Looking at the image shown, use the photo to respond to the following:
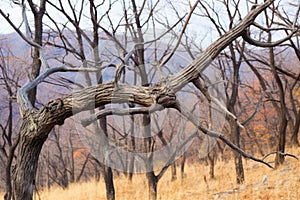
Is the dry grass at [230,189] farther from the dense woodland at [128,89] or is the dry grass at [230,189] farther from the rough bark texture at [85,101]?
the rough bark texture at [85,101]

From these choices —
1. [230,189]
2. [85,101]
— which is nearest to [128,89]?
[85,101]

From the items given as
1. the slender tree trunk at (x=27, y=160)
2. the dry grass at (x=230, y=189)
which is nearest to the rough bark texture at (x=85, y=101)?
the slender tree trunk at (x=27, y=160)

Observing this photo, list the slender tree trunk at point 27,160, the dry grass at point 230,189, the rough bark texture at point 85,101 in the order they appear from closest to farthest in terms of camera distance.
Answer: the rough bark texture at point 85,101, the slender tree trunk at point 27,160, the dry grass at point 230,189

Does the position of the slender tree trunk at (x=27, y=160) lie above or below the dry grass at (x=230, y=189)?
above

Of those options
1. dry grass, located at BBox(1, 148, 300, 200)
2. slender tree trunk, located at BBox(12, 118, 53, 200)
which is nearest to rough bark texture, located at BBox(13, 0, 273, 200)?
slender tree trunk, located at BBox(12, 118, 53, 200)

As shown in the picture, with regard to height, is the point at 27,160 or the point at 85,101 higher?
the point at 85,101

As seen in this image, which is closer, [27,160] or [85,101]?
[85,101]

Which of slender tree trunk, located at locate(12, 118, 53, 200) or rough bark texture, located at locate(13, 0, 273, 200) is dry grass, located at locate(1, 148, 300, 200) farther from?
slender tree trunk, located at locate(12, 118, 53, 200)

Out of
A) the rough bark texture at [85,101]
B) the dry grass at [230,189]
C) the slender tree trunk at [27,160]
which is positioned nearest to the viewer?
the rough bark texture at [85,101]

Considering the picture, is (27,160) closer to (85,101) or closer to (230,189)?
(85,101)

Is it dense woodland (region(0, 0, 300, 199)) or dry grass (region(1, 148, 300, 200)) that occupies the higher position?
dense woodland (region(0, 0, 300, 199))

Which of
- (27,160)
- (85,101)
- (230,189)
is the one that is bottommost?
(230,189)

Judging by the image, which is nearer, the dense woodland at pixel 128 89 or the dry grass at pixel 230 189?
the dense woodland at pixel 128 89

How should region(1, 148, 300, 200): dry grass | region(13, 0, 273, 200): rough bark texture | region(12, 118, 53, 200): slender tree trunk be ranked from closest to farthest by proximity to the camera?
region(13, 0, 273, 200): rough bark texture < region(12, 118, 53, 200): slender tree trunk < region(1, 148, 300, 200): dry grass
